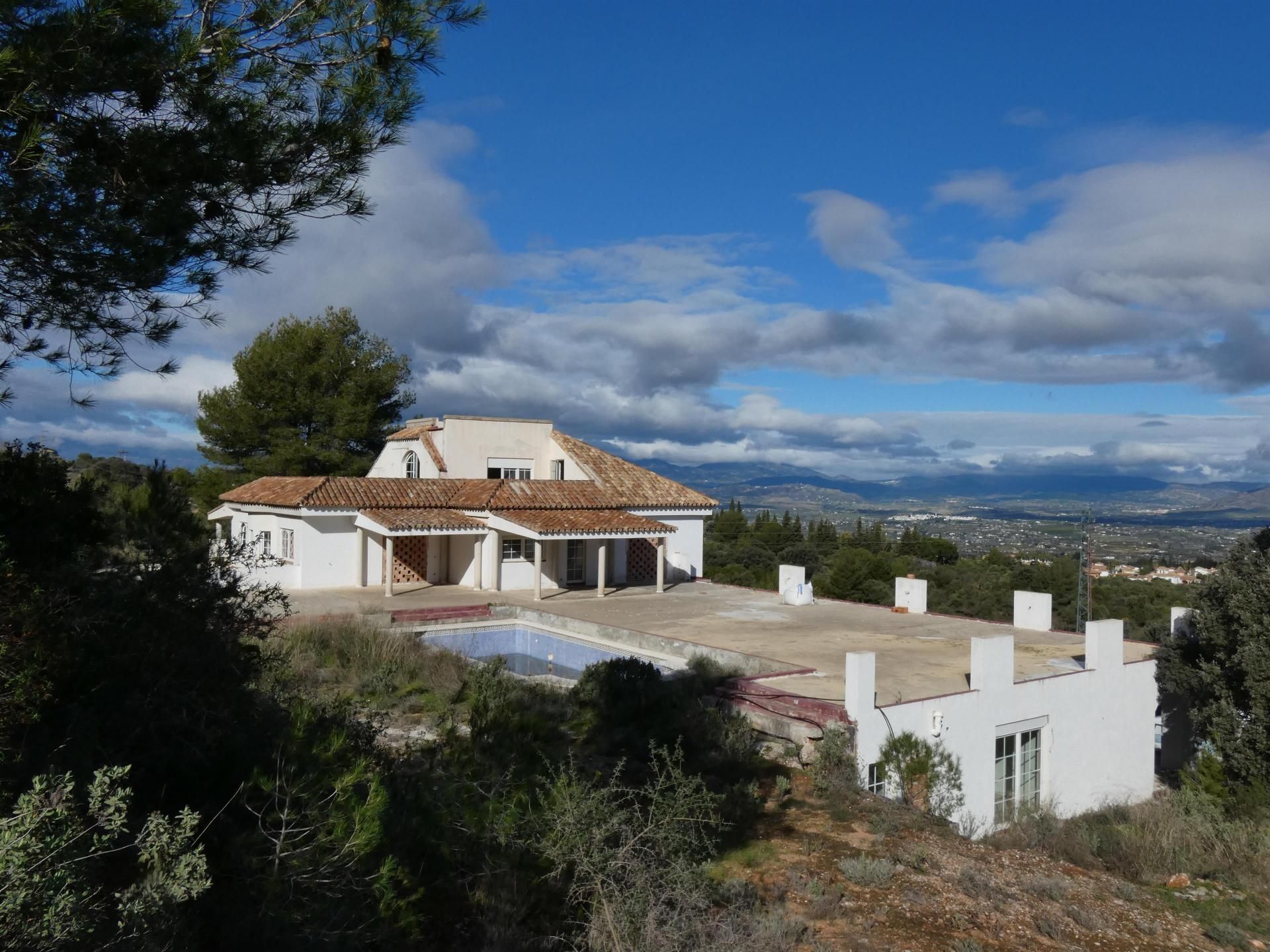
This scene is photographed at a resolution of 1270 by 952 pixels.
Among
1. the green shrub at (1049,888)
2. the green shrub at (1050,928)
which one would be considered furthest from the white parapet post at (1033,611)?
the green shrub at (1050,928)

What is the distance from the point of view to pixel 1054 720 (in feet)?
40.4

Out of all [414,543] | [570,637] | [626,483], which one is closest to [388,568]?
[414,543]

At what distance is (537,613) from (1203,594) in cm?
1121

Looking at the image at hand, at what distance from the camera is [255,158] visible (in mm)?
5043

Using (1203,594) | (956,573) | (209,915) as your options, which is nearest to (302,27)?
(209,915)

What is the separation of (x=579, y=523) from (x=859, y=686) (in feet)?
40.1

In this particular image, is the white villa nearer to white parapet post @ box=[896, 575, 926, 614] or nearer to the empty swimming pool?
the empty swimming pool

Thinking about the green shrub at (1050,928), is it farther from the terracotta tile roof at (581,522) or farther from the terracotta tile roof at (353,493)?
the terracotta tile roof at (353,493)

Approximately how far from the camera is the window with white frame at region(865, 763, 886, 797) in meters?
10.1

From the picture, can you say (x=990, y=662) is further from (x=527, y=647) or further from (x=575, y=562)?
(x=575, y=562)

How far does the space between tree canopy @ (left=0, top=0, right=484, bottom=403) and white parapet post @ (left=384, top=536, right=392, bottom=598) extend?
15170 mm

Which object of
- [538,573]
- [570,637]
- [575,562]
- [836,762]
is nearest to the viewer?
[836,762]

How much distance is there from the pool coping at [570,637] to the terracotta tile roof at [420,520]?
394 centimetres

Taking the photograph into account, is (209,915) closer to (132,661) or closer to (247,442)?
(132,661)
